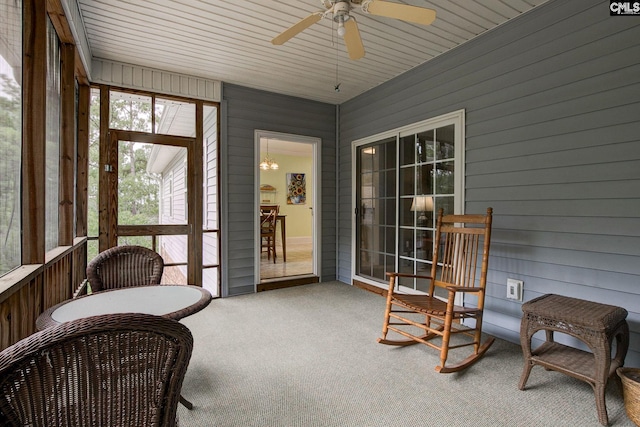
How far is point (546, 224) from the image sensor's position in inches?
103

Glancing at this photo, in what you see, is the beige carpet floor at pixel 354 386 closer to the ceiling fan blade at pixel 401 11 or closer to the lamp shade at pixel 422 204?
the lamp shade at pixel 422 204

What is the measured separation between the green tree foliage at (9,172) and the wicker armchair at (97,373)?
111 cm

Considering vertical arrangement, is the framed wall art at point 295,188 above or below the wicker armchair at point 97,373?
Result: above

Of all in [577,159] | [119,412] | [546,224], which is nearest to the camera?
[119,412]

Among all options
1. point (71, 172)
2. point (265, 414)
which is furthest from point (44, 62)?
point (265, 414)

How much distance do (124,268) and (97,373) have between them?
5.54ft

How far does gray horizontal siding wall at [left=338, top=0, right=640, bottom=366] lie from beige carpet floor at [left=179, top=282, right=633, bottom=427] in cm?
65

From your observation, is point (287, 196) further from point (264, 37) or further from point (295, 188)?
point (264, 37)

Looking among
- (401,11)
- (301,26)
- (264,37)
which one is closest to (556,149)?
(401,11)

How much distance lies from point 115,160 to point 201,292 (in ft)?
8.38

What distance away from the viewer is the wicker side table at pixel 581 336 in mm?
1794

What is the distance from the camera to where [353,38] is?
2.33 metres

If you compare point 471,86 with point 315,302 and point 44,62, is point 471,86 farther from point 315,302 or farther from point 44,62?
point 44,62

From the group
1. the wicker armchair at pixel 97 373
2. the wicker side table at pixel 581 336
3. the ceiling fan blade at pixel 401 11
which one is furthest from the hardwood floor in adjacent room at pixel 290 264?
the wicker armchair at pixel 97 373
